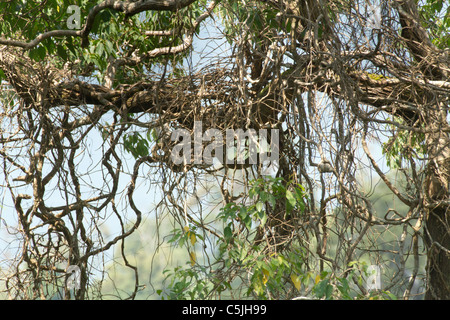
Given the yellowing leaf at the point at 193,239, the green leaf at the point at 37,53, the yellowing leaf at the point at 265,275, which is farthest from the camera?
the green leaf at the point at 37,53

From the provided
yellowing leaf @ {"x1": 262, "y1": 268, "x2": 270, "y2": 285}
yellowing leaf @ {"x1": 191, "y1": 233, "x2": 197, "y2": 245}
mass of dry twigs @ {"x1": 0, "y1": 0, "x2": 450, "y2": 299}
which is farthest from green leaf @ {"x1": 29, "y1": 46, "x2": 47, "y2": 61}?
yellowing leaf @ {"x1": 262, "y1": 268, "x2": 270, "y2": 285}

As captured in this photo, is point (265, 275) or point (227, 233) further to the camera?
point (227, 233)

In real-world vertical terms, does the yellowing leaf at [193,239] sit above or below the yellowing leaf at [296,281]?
above

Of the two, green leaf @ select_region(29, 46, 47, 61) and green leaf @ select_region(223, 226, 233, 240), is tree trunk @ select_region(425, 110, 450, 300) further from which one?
green leaf @ select_region(29, 46, 47, 61)

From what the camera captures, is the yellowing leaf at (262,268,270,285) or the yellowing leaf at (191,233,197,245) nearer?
the yellowing leaf at (262,268,270,285)

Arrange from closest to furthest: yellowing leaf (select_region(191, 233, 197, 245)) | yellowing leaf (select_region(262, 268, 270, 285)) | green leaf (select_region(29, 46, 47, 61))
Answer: yellowing leaf (select_region(262, 268, 270, 285))
yellowing leaf (select_region(191, 233, 197, 245))
green leaf (select_region(29, 46, 47, 61))

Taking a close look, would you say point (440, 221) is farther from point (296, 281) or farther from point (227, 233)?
point (227, 233)

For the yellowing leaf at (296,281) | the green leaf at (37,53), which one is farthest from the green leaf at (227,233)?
the green leaf at (37,53)

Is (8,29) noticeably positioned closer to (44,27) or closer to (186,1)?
(44,27)

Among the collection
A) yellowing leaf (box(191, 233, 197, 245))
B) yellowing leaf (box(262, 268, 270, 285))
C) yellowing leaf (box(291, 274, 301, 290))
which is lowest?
yellowing leaf (box(291, 274, 301, 290))

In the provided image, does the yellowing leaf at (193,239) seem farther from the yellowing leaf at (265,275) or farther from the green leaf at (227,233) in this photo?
the yellowing leaf at (265,275)

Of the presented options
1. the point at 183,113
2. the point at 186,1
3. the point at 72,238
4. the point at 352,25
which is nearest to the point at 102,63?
the point at 183,113

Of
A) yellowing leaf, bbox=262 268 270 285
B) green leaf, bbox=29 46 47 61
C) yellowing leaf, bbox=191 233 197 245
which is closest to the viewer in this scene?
yellowing leaf, bbox=262 268 270 285

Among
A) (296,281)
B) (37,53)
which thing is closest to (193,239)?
(296,281)
